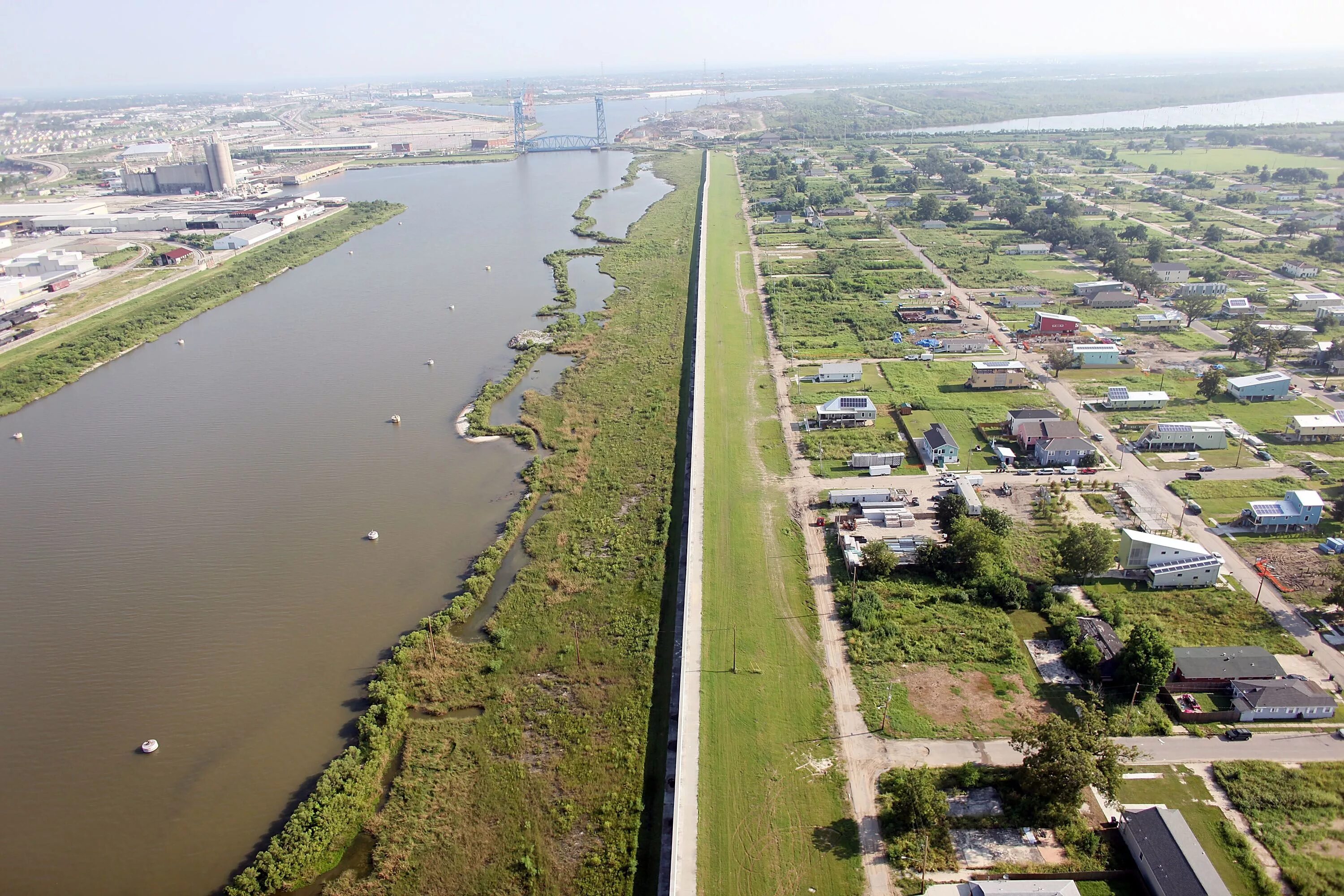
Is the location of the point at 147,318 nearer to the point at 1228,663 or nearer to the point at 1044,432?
the point at 1044,432

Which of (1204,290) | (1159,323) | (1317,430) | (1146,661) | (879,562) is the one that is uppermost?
(1204,290)

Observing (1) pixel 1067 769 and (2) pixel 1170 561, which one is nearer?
(1) pixel 1067 769

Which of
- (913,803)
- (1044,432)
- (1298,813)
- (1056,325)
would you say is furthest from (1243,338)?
(913,803)

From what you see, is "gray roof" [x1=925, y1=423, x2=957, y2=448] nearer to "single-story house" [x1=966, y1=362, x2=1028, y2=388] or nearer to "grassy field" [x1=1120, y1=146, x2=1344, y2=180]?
"single-story house" [x1=966, y1=362, x2=1028, y2=388]

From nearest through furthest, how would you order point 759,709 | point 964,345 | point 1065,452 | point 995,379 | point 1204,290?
1. point 759,709
2. point 1065,452
3. point 995,379
4. point 964,345
5. point 1204,290

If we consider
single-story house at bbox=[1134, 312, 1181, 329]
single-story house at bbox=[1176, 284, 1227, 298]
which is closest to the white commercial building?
single-story house at bbox=[1134, 312, 1181, 329]

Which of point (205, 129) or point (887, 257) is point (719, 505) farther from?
point (205, 129)

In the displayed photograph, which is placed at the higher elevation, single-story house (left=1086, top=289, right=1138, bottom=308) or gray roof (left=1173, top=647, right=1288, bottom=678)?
single-story house (left=1086, top=289, right=1138, bottom=308)

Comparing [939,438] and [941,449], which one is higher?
[939,438]
